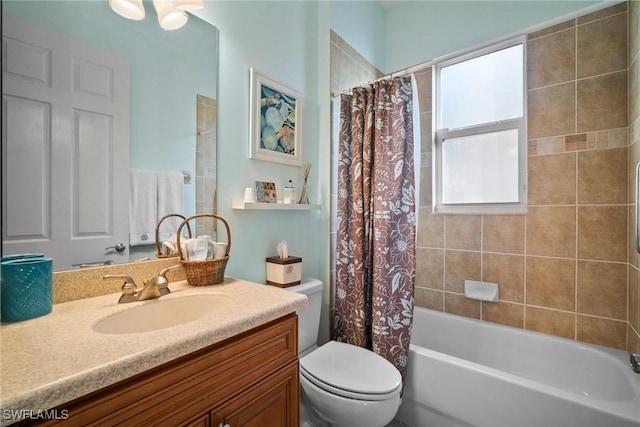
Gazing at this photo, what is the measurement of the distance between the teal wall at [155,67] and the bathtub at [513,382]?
150 cm

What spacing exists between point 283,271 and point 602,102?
6.76 ft

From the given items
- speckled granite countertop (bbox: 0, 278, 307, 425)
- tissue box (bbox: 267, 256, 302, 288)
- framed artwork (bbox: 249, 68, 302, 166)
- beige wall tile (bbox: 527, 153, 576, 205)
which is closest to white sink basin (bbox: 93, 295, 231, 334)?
speckled granite countertop (bbox: 0, 278, 307, 425)

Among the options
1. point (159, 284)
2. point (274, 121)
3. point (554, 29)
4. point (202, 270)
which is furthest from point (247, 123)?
point (554, 29)

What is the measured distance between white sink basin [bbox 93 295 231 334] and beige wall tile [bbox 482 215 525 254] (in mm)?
1802

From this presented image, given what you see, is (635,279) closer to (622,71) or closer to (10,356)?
(622,71)

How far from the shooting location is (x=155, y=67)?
118cm

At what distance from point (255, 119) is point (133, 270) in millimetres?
973

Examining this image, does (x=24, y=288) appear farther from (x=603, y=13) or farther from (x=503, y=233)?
(x=603, y=13)

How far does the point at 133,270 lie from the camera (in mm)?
1100

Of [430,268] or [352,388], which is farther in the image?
[430,268]

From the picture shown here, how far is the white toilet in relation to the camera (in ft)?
3.80

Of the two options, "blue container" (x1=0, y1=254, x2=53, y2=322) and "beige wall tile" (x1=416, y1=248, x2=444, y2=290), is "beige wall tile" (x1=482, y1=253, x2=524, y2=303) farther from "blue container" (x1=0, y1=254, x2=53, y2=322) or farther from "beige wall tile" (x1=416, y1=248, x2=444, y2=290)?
"blue container" (x1=0, y1=254, x2=53, y2=322)

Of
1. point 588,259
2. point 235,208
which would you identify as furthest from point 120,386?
point 588,259

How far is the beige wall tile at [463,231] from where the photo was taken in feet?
6.63
